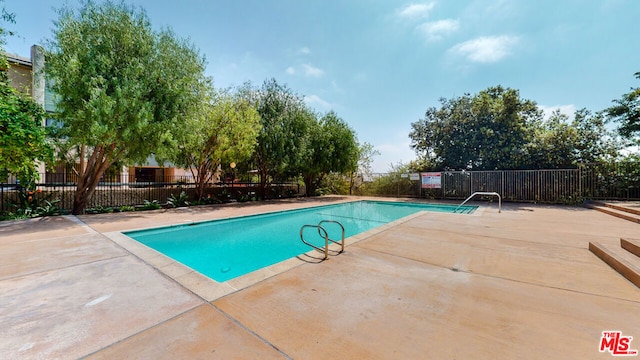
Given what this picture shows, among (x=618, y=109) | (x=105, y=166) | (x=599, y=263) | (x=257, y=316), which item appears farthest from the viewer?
(x=618, y=109)

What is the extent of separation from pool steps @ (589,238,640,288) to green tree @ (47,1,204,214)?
981 cm

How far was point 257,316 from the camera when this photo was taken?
2.09 metres

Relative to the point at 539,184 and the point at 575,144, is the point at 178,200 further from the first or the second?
the point at 575,144

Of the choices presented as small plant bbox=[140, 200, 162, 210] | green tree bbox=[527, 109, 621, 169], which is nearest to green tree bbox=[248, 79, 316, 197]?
small plant bbox=[140, 200, 162, 210]

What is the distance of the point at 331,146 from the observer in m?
14.3

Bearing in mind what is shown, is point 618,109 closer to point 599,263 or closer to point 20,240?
point 599,263

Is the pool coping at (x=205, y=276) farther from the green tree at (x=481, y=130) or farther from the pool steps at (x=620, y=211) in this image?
the green tree at (x=481, y=130)

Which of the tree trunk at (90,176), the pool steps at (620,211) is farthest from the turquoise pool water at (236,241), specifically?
the pool steps at (620,211)

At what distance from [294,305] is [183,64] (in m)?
8.98

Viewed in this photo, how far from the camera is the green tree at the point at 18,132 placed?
5176 mm

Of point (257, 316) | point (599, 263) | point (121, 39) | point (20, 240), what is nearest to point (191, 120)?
point (121, 39)

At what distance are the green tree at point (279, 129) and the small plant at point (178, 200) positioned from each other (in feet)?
13.2

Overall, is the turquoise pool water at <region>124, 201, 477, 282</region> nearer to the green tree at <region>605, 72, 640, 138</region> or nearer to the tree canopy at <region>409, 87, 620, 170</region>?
the tree canopy at <region>409, 87, 620, 170</region>

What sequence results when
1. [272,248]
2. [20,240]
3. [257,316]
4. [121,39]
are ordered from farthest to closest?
[121,39] → [272,248] → [20,240] → [257,316]
